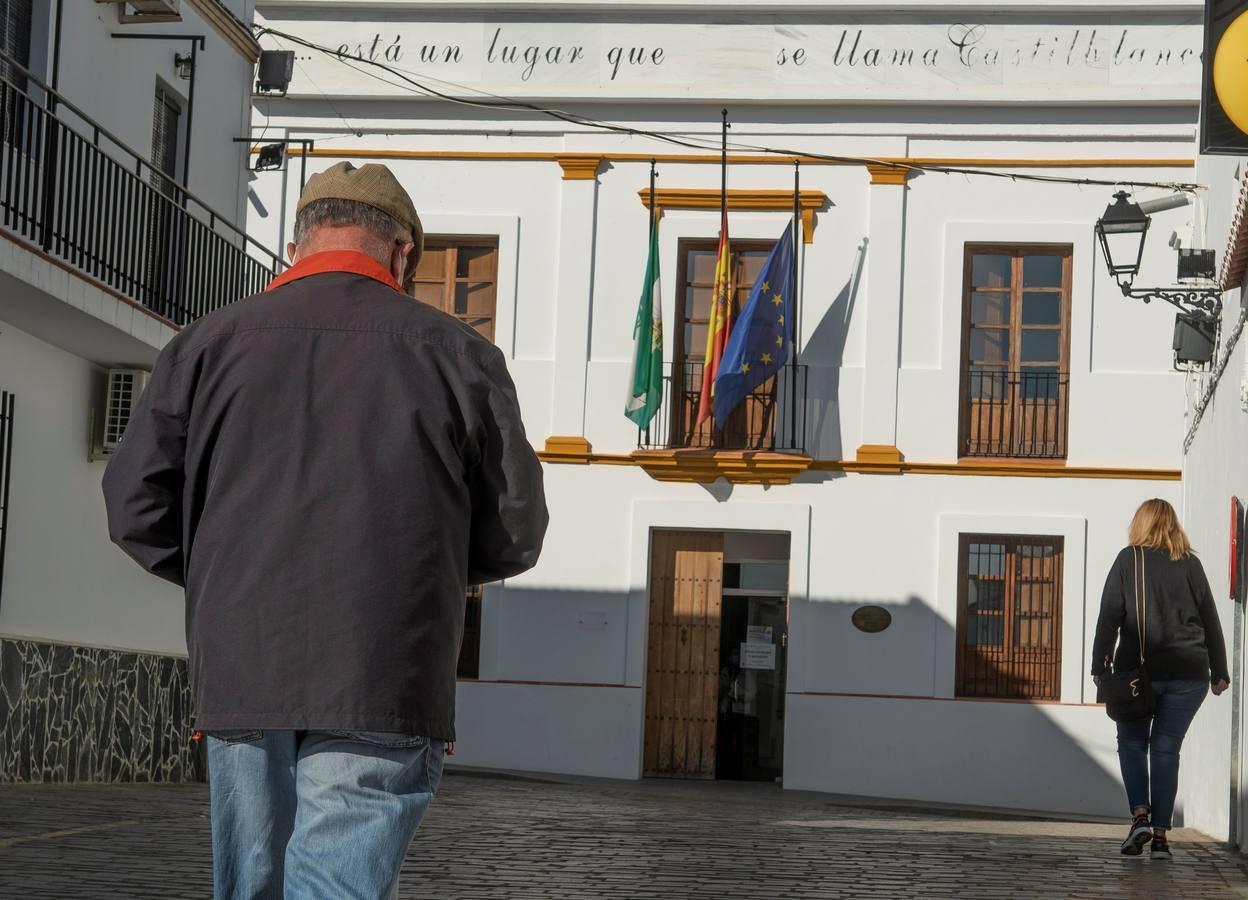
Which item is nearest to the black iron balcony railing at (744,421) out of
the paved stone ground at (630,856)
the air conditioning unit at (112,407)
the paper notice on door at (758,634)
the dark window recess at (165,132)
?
the paper notice on door at (758,634)

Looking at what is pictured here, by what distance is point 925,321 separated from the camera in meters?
22.3

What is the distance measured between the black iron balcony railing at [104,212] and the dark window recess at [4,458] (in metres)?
1.10

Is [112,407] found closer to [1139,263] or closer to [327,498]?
[1139,263]

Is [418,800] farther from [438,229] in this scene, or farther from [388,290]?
[438,229]

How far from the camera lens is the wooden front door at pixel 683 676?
22234 mm

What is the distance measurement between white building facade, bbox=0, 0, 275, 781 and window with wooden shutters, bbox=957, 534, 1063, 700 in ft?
29.8

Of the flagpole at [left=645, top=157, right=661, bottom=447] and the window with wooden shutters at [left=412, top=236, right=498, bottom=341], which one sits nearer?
the flagpole at [left=645, top=157, right=661, bottom=447]

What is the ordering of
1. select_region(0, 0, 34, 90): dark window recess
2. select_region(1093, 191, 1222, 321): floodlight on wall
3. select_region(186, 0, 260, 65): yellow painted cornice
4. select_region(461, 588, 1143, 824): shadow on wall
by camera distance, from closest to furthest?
select_region(0, 0, 34, 90): dark window recess
select_region(1093, 191, 1222, 321): floodlight on wall
select_region(186, 0, 260, 65): yellow painted cornice
select_region(461, 588, 1143, 824): shadow on wall

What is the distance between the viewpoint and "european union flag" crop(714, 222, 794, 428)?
2161 cm

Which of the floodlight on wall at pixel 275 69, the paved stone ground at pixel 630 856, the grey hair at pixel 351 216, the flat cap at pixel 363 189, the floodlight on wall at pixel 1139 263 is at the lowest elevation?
the paved stone ground at pixel 630 856

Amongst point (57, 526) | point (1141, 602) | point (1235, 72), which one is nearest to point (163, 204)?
point (57, 526)

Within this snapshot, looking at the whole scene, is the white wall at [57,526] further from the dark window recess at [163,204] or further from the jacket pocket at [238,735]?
the jacket pocket at [238,735]

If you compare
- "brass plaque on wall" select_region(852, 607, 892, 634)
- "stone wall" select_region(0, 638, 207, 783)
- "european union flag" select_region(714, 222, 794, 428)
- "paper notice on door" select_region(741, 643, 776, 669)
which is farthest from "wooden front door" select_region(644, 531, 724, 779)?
"stone wall" select_region(0, 638, 207, 783)

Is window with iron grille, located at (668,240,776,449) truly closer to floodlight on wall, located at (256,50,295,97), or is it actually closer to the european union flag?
the european union flag
